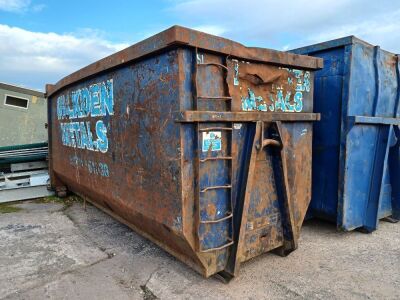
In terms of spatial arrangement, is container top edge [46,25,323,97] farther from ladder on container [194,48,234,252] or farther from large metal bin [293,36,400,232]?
large metal bin [293,36,400,232]

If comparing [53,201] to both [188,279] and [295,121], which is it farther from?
[295,121]

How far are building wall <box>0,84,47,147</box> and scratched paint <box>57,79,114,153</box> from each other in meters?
2.97

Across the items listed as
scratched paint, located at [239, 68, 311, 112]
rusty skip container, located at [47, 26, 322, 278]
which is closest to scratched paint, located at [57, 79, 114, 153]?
rusty skip container, located at [47, 26, 322, 278]

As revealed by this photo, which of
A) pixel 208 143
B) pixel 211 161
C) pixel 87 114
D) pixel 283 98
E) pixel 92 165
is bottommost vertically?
pixel 92 165

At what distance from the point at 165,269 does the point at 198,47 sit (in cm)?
206

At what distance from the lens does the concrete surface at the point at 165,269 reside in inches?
109

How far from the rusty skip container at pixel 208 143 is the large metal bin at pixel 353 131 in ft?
2.13

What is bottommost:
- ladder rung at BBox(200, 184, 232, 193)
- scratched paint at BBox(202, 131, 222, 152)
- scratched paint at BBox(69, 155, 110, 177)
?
scratched paint at BBox(69, 155, 110, 177)

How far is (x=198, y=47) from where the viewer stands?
8.19 feet

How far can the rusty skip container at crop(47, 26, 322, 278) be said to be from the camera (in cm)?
256

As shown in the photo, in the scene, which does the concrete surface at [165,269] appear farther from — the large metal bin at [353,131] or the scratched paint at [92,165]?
the scratched paint at [92,165]

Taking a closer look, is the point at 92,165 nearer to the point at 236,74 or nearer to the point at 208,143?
the point at 208,143

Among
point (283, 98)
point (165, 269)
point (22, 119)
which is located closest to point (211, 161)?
point (283, 98)

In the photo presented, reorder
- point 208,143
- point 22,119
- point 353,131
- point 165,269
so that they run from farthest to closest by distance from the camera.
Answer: point 22,119, point 353,131, point 165,269, point 208,143
